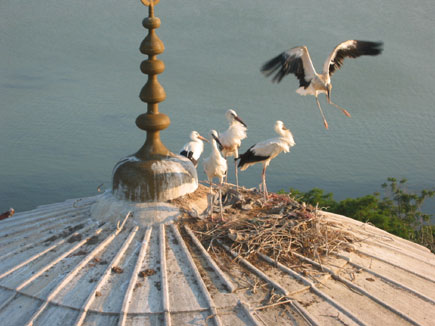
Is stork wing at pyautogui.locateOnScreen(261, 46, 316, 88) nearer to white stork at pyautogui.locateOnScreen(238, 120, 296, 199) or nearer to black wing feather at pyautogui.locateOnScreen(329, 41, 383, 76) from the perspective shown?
black wing feather at pyautogui.locateOnScreen(329, 41, 383, 76)

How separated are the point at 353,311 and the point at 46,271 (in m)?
6.14

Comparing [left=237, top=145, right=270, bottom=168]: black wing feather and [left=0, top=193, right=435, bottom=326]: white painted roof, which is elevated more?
[left=237, top=145, right=270, bottom=168]: black wing feather

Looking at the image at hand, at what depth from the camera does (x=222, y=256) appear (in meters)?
10.3

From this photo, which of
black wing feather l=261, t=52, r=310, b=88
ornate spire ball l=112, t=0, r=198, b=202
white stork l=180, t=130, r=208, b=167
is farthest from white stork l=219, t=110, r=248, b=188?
white stork l=180, t=130, r=208, b=167

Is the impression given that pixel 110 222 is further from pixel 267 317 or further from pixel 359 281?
pixel 359 281

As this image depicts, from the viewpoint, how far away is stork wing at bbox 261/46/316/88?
47.6 feet

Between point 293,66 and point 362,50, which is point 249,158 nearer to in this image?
point 293,66

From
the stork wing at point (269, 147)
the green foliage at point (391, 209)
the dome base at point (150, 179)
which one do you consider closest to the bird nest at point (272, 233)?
the dome base at point (150, 179)

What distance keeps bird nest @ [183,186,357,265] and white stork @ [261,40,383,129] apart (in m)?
4.13

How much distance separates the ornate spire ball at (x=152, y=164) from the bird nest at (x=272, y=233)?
3.22 feet


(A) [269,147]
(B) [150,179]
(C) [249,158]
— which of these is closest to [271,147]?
(A) [269,147]

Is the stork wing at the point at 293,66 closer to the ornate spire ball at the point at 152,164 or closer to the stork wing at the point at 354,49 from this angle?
the stork wing at the point at 354,49

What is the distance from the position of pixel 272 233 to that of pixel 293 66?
645cm

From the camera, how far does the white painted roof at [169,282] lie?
8.88 meters
